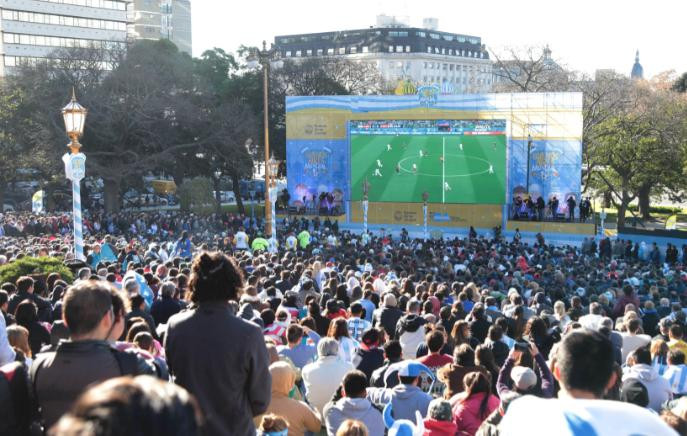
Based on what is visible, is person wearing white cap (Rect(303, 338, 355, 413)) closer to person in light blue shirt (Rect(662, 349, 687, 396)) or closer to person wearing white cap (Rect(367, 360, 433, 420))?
person wearing white cap (Rect(367, 360, 433, 420))

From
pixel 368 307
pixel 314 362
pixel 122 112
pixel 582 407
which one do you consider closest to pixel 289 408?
pixel 314 362

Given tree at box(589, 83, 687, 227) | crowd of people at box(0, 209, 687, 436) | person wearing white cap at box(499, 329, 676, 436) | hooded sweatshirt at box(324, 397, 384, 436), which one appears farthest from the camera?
tree at box(589, 83, 687, 227)

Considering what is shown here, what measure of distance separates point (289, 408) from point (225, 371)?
189 centimetres

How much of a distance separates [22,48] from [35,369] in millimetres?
81256

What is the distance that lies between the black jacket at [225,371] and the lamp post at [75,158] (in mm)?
A: 11389

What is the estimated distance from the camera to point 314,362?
23.8 ft

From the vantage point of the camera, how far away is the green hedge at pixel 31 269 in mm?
13430

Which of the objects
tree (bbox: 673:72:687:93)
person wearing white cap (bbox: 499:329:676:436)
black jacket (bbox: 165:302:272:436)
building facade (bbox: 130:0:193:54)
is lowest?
black jacket (bbox: 165:302:272:436)

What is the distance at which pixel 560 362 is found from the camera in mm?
3025

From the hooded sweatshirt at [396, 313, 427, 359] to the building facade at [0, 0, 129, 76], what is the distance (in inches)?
2727

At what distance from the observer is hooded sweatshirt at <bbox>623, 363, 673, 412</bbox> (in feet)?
24.1

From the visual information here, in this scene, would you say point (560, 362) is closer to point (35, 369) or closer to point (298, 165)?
point (35, 369)

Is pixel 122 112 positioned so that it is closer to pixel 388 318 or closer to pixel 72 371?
pixel 388 318

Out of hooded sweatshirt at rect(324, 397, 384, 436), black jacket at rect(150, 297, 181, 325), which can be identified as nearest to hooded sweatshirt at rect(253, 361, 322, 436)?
hooded sweatshirt at rect(324, 397, 384, 436)
